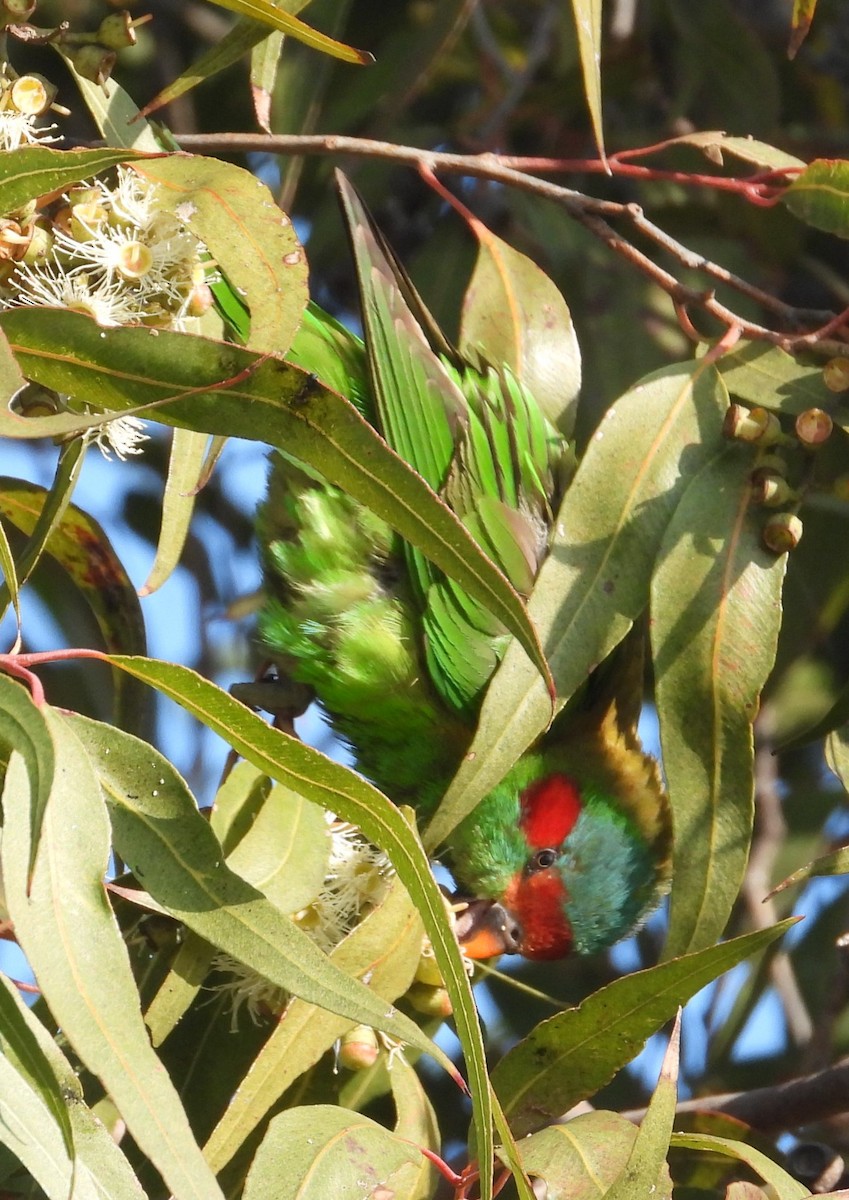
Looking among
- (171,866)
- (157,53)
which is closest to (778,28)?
(157,53)

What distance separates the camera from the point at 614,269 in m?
3.64

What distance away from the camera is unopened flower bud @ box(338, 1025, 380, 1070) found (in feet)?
6.29

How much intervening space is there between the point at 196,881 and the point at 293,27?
3.13ft

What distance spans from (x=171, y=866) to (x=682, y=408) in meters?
0.95

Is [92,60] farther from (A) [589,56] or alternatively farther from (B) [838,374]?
(B) [838,374]

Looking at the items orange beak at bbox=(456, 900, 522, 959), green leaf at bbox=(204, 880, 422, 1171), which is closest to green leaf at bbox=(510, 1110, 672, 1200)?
green leaf at bbox=(204, 880, 422, 1171)

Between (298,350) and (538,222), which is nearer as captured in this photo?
(298,350)

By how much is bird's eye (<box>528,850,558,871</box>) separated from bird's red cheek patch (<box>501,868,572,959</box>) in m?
0.01

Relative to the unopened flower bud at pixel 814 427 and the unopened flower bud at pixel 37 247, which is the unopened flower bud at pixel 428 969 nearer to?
the unopened flower bud at pixel 814 427

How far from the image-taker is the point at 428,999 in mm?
2031

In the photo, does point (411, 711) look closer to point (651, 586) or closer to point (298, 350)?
point (298, 350)

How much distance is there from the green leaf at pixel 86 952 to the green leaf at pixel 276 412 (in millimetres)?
336

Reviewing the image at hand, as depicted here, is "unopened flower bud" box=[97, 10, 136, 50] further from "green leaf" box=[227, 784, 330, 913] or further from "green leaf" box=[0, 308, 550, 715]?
"green leaf" box=[227, 784, 330, 913]

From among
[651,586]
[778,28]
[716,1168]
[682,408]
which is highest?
[778,28]
